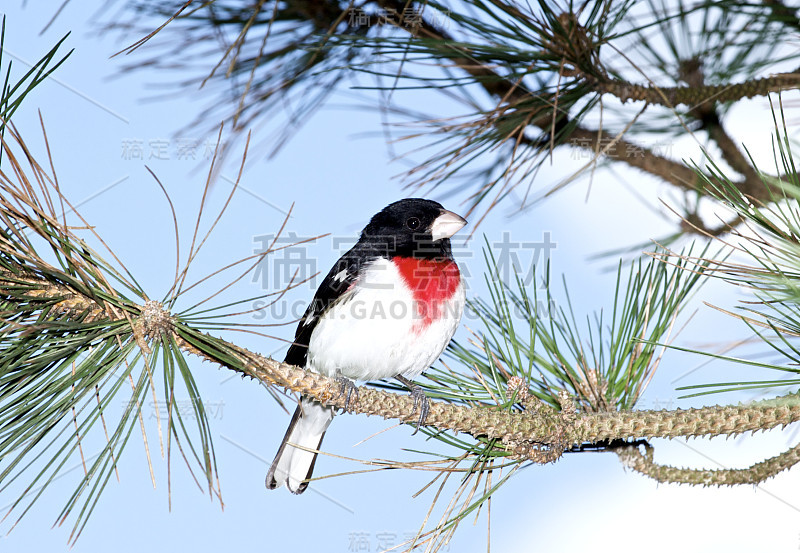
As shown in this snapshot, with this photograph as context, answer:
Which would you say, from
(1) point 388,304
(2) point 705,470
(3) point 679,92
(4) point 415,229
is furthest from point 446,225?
(2) point 705,470

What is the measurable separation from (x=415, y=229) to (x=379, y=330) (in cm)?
60

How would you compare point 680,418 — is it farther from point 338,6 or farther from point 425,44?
point 338,6

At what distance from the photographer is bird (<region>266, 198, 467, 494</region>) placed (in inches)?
118

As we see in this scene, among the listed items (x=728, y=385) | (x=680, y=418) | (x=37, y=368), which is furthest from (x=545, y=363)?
(x=37, y=368)

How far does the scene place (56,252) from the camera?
5.43ft

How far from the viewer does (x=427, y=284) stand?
10.1ft

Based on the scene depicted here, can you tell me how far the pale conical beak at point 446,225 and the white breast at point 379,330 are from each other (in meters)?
0.25

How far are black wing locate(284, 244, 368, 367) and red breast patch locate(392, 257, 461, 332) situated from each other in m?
0.21

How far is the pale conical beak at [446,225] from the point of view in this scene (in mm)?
3234

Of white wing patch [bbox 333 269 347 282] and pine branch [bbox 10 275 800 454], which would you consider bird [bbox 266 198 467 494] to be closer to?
white wing patch [bbox 333 269 347 282]

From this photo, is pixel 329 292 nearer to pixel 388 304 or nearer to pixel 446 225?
pixel 388 304

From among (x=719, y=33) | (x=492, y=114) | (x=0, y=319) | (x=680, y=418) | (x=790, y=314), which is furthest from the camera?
(x=719, y=33)

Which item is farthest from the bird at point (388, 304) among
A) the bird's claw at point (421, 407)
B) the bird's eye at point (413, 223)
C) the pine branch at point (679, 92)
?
the pine branch at point (679, 92)

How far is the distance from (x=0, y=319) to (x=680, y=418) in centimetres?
164
